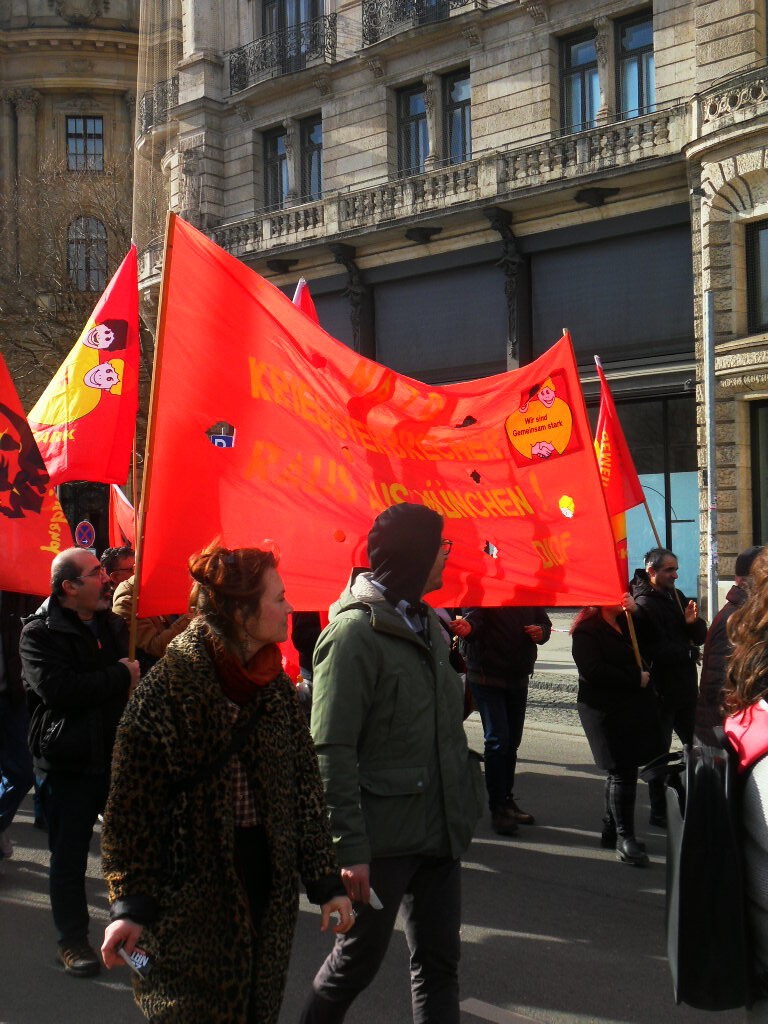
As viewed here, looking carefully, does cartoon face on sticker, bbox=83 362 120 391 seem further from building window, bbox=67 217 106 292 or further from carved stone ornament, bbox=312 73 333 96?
building window, bbox=67 217 106 292

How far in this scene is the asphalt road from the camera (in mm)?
4152

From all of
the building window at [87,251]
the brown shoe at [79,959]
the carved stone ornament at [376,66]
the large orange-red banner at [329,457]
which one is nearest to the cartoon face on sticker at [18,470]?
the large orange-red banner at [329,457]

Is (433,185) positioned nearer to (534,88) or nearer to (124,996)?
(534,88)

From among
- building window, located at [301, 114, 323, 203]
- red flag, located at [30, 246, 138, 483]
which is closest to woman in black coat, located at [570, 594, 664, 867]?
red flag, located at [30, 246, 138, 483]

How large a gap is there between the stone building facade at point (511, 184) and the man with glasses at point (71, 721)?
1337 cm

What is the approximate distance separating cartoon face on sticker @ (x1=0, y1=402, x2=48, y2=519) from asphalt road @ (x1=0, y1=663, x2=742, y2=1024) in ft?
6.59

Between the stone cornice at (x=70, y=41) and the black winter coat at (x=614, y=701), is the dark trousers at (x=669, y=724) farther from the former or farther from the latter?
the stone cornice at (x=70, y=41)

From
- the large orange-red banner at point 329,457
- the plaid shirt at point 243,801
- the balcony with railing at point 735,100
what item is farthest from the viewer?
the balcony with railing at point 735,100

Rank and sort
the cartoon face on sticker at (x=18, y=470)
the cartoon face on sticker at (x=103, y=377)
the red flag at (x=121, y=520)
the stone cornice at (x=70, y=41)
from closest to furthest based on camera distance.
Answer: the cartoon face on sticker at (x=18, y=470), the cartoon face on sticker at (x=103, y=377), the red flag at (x=121, y=520), the stone cornice at (x=70, y=41)

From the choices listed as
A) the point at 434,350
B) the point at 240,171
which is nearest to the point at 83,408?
the point at 434,350

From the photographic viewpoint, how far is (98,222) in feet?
88.1

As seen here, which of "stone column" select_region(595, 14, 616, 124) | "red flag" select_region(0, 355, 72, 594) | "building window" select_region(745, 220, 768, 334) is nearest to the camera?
"red flag" select_region(0, 355, 72, 594)

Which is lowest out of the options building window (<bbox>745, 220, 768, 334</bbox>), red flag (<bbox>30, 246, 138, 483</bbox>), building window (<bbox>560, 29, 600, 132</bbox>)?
red flag (<bbox>30, 246, 138, 483</bbox>)

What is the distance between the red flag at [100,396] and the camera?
6895 mm
